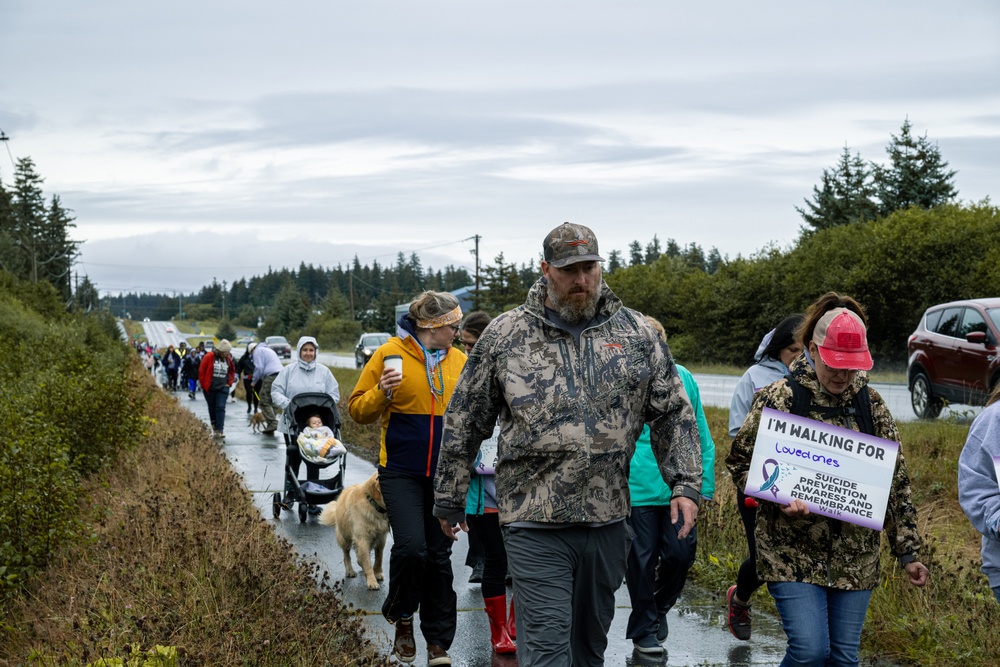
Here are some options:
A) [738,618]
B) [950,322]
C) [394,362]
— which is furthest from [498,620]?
[950,322]

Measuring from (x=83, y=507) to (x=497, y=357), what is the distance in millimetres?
7764

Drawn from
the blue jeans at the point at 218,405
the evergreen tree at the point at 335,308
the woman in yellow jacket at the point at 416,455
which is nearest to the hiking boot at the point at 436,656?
the woman in yellow jacket at the point at 416,455

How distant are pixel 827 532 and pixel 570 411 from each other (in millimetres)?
1212

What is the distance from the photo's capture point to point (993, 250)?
34.0 metres

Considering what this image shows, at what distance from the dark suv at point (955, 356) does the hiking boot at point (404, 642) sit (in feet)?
34.9

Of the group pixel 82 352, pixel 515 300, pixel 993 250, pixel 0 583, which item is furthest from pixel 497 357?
pixel 515 300

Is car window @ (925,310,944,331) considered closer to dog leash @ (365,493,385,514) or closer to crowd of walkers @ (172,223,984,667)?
dog leash @ (365,493,385,514)

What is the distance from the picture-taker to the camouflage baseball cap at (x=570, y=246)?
13.5 feet

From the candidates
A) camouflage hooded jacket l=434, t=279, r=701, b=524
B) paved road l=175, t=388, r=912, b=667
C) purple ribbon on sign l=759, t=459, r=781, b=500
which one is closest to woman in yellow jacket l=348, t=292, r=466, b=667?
paved road l=175, t=388, r=912, b=667

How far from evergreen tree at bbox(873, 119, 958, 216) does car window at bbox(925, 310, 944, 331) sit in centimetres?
3437

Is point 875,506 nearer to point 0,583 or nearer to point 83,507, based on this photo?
point 0,583

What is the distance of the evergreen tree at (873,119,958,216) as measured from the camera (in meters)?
48.6

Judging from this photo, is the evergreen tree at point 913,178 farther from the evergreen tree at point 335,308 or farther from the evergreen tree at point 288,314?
the evergreen tree at point 288,314

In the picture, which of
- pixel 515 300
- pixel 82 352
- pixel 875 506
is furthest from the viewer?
pixel 515 300
